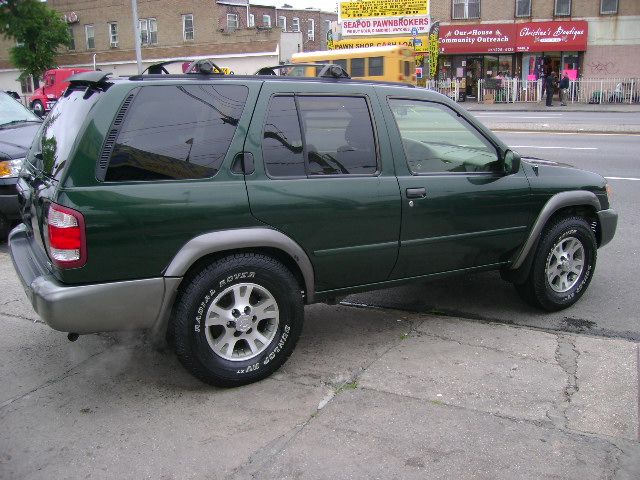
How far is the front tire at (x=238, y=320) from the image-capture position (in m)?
3.51

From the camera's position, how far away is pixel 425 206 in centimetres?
416

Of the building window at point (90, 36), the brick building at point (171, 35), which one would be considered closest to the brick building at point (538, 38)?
the brick building at point (171, 35)

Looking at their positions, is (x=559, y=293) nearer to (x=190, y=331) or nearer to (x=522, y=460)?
(x=522, y=460)

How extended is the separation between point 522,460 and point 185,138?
2409 mm

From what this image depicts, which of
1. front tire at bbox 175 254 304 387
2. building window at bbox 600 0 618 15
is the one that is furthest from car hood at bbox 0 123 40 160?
building window at bbox 600 0 618 15

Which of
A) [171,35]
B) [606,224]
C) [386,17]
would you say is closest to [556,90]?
[386,17]

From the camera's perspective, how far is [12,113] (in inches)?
320

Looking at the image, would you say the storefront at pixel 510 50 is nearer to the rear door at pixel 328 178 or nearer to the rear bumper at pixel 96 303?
the rear door at pixel 328 178

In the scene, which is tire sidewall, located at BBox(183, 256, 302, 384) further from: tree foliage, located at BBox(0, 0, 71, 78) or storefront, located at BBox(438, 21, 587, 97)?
tree foliage, located at BBox(0, 0, 71, 78)

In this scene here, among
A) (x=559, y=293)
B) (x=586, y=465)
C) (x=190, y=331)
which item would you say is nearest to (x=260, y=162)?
(x=190, y=331)

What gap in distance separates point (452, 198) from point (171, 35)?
149 feet

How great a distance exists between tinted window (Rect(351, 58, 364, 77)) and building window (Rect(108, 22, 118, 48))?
1184 inches

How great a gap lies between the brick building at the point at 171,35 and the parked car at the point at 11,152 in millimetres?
35787

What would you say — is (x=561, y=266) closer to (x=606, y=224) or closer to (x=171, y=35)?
(x=606, y=224)
